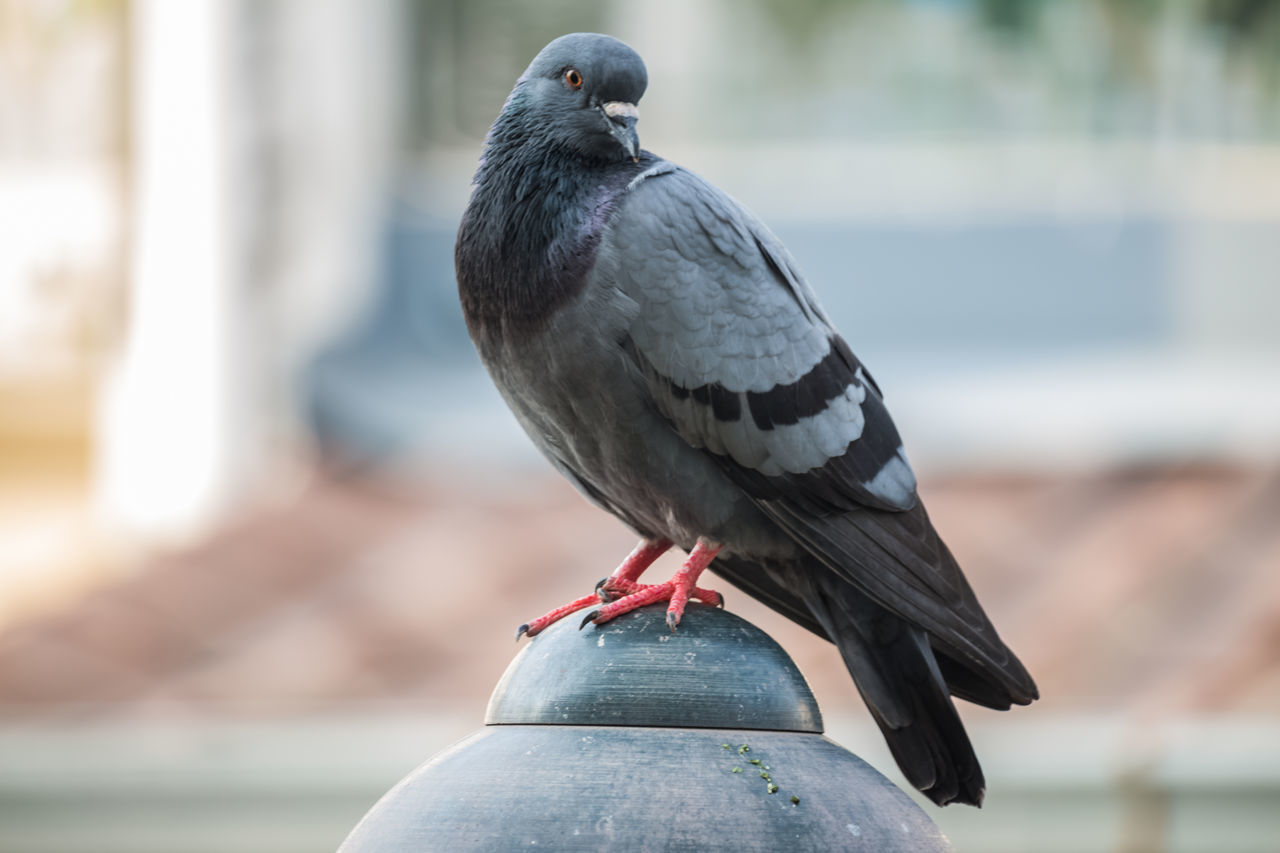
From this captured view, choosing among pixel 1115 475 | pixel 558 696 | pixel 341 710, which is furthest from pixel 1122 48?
pixel 558 696

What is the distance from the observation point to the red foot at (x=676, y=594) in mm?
3414

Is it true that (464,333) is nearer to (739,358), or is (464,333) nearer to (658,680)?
(739,358)

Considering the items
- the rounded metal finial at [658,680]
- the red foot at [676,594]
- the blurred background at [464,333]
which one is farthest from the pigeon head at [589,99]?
the blurred background at [464,333]

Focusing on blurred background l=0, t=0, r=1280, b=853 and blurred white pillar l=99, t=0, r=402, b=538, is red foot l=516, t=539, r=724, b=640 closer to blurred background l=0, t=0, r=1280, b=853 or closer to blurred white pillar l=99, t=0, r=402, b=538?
blurred background l=0, t=0, r=1280, b=853

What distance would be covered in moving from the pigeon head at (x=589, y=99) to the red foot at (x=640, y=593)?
2.85 feet

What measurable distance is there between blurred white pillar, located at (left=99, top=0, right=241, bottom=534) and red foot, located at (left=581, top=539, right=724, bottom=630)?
7.52 metres

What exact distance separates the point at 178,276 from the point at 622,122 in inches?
292

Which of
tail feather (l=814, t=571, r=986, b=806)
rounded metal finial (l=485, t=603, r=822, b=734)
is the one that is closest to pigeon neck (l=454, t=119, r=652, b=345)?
rounded metal finial (l=485, t=603, r=822, b=734)

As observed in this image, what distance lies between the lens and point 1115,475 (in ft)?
35.8

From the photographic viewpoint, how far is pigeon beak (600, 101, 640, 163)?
3768 millimetres

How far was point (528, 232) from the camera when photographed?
3.72 m

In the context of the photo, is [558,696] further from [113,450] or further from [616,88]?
[113,450]

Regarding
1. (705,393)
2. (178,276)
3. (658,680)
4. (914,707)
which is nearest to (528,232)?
(705,393)

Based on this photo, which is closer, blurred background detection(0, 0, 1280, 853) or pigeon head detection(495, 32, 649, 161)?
pigeon head detection(495, 32, 649, 161)
